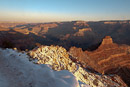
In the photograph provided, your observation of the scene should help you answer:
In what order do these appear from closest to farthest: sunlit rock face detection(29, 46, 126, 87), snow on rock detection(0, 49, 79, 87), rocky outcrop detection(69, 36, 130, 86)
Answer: snow on rock detection(0, 49, 79, 87)
sunlit rock face detection(29, 46, 126, 87)
rocky outcrop detection(69, 36, 130, 86)

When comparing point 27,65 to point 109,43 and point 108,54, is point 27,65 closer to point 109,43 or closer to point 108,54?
point 108,54

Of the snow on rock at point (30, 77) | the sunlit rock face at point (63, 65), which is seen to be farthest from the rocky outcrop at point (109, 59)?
the snow on rock at point (30, 77)

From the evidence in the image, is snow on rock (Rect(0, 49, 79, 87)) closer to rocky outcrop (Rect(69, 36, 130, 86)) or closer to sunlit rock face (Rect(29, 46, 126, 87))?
sunlit rock face (Rect(29, 46, 126, 87))

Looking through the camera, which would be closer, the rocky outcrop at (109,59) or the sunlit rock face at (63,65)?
the sunlit rock face at (63,65)

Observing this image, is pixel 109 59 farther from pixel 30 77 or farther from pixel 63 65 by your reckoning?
pixel 30 77

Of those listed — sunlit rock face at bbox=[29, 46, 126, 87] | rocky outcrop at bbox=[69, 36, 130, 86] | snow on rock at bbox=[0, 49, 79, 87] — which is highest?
snow on rock at bbox=[0, 49, 79, 87]

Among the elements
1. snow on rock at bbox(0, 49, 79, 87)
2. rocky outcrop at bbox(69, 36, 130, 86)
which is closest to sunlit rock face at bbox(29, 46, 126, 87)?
snow on rock at bbox(0, 49, 79, 87)

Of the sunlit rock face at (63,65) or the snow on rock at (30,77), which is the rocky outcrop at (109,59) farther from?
the snow on rock at (30,77)

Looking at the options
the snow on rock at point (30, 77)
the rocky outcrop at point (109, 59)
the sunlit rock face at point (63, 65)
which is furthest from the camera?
the rocky outcrop at point (109, 59)

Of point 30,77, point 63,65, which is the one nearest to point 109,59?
point 63,65

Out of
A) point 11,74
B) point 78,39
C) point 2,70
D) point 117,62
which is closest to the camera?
point 11,74

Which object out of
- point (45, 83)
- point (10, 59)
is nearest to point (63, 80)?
point (45, 83)
